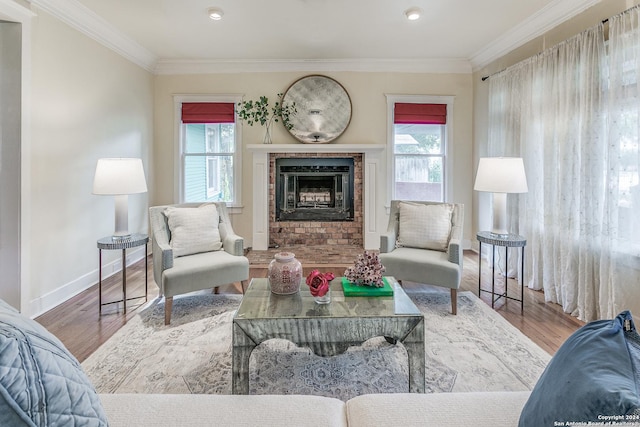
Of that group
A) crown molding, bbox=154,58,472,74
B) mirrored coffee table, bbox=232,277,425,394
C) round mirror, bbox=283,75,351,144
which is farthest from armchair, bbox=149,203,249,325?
crown molding, bbox=154,58,472,74

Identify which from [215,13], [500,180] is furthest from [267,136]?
[500,180]

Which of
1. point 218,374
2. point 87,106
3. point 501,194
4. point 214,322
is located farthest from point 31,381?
point 87,106

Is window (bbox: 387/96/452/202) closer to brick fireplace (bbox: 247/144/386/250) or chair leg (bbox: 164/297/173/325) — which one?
brick fireplace (bbox: 247/144/386/250)

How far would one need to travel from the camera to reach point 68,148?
324cm

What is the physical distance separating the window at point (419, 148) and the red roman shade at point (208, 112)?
231cm

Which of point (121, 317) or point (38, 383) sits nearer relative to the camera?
point (38, 383)

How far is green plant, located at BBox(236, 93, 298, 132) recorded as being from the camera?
4883mm

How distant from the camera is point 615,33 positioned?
2.57 m

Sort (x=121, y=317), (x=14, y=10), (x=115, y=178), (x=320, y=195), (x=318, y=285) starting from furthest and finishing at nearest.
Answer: (x=320, y=195)
(x=115, y=178)
(x=121, y=317)
(x=14, y=10)
(x=318, y=285)

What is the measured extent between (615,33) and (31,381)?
3727 mm

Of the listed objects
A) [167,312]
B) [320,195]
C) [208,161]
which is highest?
[208,161]

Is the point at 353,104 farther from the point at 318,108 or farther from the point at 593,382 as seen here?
the point at 593,382

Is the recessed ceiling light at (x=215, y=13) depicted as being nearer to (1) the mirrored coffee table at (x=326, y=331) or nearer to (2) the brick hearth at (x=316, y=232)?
(2) the brick hearth at (x=316, y=232)

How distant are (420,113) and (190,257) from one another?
3.71 metres
